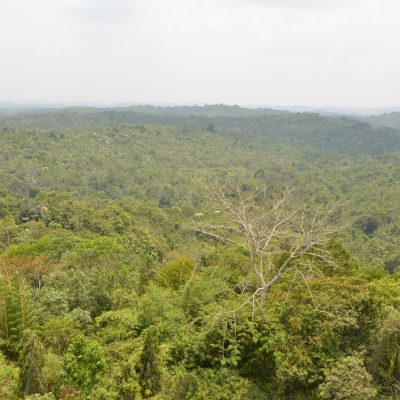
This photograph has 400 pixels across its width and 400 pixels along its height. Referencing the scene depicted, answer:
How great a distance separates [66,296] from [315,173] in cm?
8081

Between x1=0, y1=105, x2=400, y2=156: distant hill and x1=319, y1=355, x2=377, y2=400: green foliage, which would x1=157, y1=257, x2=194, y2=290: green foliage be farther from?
x1=0, y1=105, x2=400, y2=156: distant hill

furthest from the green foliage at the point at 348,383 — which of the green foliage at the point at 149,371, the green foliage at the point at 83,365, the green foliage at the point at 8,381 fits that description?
Answer: the green foliage at the point at 8,381

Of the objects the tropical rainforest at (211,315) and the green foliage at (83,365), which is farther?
the tropical rainforest at (211,315)

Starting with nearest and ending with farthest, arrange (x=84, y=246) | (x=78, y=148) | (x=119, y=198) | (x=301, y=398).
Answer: (x=301, y=398)
(x=84, y=246)
(x=119, y=198)
(x=78, y=148)

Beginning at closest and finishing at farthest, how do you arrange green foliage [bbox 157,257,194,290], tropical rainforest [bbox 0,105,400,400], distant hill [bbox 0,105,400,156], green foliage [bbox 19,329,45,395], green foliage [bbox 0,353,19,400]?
green foliage [bbox 19,329,45,395] < green foliage [bbox 0,353,19,400] < tropical rainforest [bbox 0,105,400,400] < green foliage [bbox 157,257,194,290] < distant hill [bbox 0,105,400,156]

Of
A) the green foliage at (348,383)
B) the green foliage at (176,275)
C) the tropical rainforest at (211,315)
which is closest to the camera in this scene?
the green foliage at (348,383)

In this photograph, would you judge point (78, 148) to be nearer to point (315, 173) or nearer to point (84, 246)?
point (315, 173)

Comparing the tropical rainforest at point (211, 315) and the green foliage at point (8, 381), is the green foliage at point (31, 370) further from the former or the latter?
the green foliage at point (8, 381)

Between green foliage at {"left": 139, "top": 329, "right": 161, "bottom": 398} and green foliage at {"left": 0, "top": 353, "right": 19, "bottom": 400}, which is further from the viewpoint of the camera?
green foliage at {"left": 139, "top": 329, "right": 161, "bottom": 398}

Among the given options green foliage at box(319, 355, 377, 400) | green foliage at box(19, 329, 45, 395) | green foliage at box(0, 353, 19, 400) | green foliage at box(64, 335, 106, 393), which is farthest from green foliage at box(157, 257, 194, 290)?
green foliage at box(319, 355, 377, 400)

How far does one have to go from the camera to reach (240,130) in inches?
6043

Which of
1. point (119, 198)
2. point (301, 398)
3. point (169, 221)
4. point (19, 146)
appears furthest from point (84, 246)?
point (19, 146)

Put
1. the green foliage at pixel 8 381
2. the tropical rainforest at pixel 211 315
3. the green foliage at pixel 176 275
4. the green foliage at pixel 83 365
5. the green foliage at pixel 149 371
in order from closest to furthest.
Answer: the green foliage at pixel 8 381
the green foliage at pixel 83 365
the green foliage at pixel 149 371
the tropical rainforest at pixel 211 315
the green foliage at pixel 176 275

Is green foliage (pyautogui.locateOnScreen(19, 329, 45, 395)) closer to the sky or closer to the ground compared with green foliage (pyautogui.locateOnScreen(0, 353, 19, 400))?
closer to the sky
